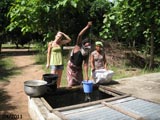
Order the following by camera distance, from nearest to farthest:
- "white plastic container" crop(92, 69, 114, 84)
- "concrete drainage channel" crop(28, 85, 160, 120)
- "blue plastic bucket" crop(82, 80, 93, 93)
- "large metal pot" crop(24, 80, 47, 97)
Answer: "concrete drainage channel" crop(28, 85, 160, 120)
"large metal pot" crop(24, 80, 47, 97)
"blue plastic bucket" crop(82, 80, 93, 93)
"white plastic container" crop(92, 69, 114, 84)

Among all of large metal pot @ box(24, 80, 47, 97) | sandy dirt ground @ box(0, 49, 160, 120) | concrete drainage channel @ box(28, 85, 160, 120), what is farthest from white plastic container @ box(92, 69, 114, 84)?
large metal pot @ box(24, 80, 47, 97)

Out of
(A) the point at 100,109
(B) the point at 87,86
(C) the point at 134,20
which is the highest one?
(C) the point at 134,20

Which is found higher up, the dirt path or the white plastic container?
the white plastic container

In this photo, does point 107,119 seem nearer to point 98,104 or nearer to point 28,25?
point 98,104

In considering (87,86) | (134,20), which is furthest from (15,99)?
(134,20)

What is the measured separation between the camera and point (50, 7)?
10516 mm

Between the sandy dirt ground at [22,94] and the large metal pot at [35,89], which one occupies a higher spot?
the large metal pot at [35,89]

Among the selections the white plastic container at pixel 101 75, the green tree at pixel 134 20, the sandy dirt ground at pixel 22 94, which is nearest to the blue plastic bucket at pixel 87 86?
the white plastic container at pixel 101 75

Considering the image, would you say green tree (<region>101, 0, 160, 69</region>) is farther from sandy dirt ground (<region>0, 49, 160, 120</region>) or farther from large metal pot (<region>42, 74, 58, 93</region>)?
large metal pot (<region>42, 74, 58, 93</region>)

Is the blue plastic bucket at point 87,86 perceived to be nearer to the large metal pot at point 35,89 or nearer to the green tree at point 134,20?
the large metal pot at point 35,89

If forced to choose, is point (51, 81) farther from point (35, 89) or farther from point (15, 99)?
point (15, 99)

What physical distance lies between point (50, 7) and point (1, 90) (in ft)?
13.9

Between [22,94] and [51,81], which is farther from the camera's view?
[22,94]

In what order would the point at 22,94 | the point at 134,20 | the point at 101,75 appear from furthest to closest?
1. the point at 134,20
2. the point at 22,94
3. the point at 101,75
